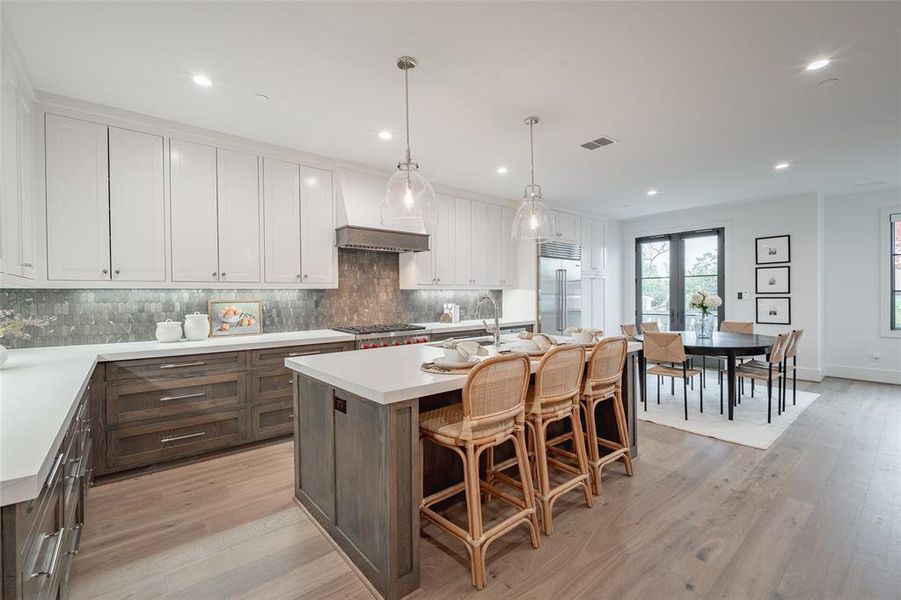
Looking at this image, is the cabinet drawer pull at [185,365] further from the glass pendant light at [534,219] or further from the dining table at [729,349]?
the dining table at [729,349]

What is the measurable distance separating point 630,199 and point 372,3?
5.09 meters

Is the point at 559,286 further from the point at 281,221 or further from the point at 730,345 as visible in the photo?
the point at 281,221

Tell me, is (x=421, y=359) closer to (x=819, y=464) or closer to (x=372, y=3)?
(x=372, y=3)

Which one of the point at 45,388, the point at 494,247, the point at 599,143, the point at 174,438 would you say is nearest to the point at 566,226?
the point at 494,247

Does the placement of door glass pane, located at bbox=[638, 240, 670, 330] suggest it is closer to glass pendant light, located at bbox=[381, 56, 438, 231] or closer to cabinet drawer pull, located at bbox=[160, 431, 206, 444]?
glass pendant light, located at bbox=[381, 56, 438, 231]

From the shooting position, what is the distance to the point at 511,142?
3797 millimetres

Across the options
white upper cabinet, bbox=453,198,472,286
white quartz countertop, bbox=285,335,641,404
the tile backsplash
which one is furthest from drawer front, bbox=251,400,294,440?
white upper cabinet, bbox=453,198,472,286

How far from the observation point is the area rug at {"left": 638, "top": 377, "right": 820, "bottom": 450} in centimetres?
367

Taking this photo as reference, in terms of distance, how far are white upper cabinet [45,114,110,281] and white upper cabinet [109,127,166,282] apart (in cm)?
5

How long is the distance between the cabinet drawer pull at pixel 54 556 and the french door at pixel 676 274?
7.30 m

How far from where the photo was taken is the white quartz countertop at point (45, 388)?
923mm

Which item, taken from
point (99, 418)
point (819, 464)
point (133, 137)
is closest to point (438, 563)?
point (99, 418)

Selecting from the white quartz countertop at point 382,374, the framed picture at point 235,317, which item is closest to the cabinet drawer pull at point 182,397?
the framed picture at point 235,317

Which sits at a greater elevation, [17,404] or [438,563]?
[17,404]
